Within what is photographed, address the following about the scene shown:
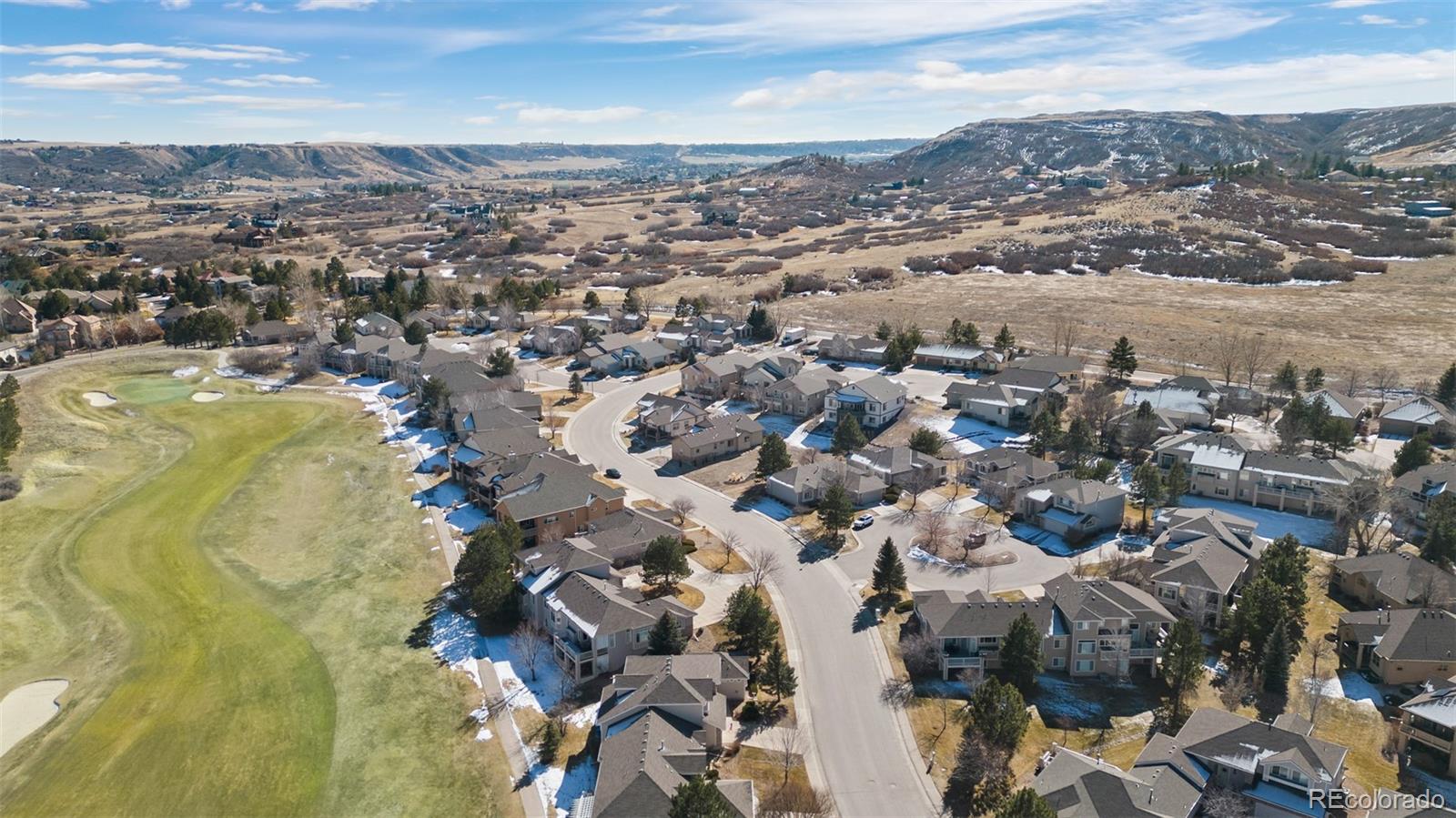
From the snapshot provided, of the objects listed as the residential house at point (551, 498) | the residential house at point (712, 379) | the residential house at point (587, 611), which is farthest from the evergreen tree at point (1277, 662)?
the residential house at point (712, 379)

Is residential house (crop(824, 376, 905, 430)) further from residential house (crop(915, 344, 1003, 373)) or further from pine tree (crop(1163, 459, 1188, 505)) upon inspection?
pine tree (crop(1163, 459, 1188, 505))

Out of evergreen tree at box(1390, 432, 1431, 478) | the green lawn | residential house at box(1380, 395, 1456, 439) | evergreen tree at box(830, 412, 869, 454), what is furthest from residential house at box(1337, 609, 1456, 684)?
the green lawn

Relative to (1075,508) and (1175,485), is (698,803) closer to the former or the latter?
(1075,508)

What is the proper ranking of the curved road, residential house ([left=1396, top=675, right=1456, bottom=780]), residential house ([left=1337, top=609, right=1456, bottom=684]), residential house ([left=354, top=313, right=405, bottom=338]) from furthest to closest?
residential house ([left=354, top=313, right=405, bottom=338]) → residential house ([left=1337, top=609, right=1456, bottom=684]) → residential house ([left=1396, top=675, right=1456, bottom=780]) → the curved road

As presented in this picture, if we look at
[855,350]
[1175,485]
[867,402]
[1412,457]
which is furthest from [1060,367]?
[1412,457]

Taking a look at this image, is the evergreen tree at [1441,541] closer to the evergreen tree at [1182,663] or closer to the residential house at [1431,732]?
the residential house at [1431,732]
